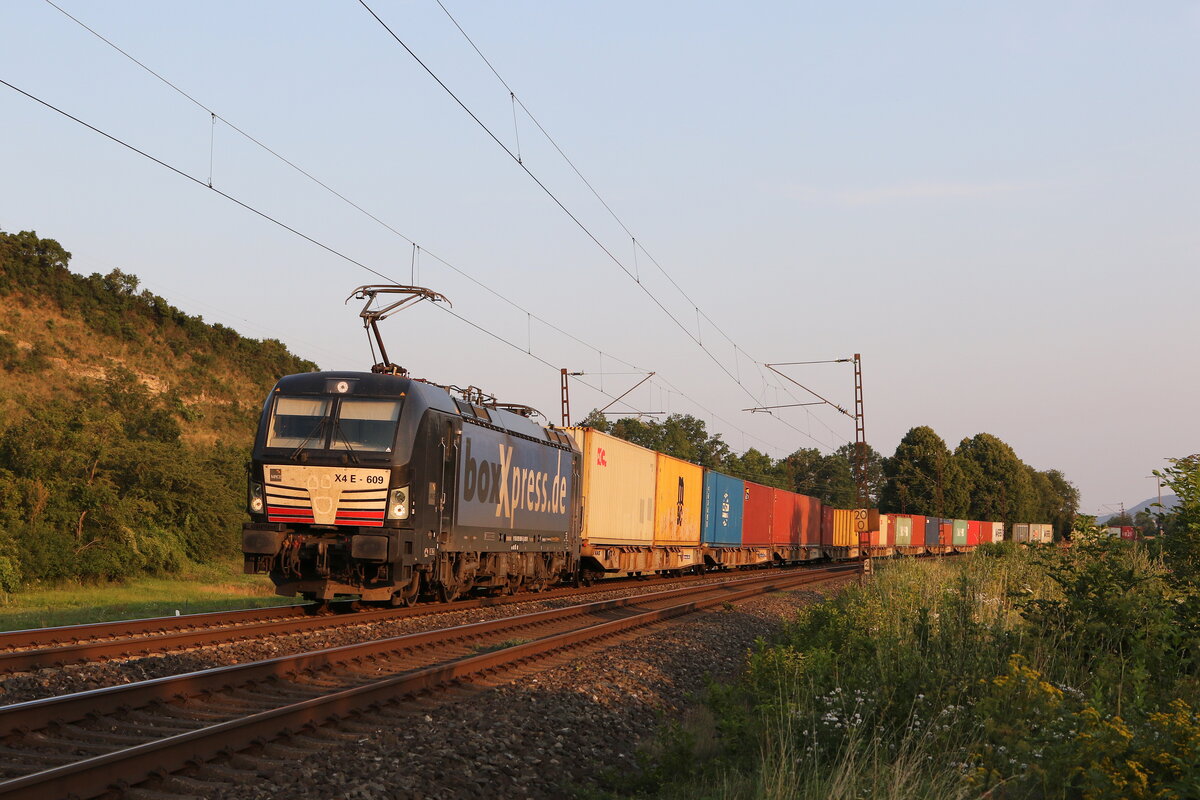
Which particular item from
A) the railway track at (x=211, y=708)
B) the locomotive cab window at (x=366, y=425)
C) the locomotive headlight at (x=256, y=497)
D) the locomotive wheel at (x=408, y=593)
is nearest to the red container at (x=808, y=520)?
the locomotive wheel at (x=408, y=593)

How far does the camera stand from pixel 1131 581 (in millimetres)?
9758

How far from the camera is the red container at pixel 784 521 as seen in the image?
43.5 meters

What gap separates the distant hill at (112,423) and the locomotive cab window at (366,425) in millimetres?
8726

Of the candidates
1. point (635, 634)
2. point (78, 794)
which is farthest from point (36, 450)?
point (78, 794)

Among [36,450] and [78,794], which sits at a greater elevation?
[36,450]

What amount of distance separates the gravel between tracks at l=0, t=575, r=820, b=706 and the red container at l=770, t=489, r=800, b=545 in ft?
87.9

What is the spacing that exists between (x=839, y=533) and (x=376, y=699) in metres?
50.8

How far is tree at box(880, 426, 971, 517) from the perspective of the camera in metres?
98.4

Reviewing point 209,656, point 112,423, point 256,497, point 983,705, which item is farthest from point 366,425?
point 112,423

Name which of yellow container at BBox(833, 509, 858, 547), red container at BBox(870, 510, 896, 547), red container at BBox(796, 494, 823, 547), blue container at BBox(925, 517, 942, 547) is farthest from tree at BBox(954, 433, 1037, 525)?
red container at BBox(796, 494, 823, 547)

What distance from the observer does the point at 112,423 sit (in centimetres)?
2873

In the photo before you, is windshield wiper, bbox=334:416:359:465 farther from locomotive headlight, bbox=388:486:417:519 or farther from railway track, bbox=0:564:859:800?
railway track, bbox=0:564:859:800

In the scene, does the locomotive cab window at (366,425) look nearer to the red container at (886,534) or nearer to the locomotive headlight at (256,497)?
Answer: the locomotive headlight at (256,497)

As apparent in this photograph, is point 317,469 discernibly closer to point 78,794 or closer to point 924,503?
point 78,794
